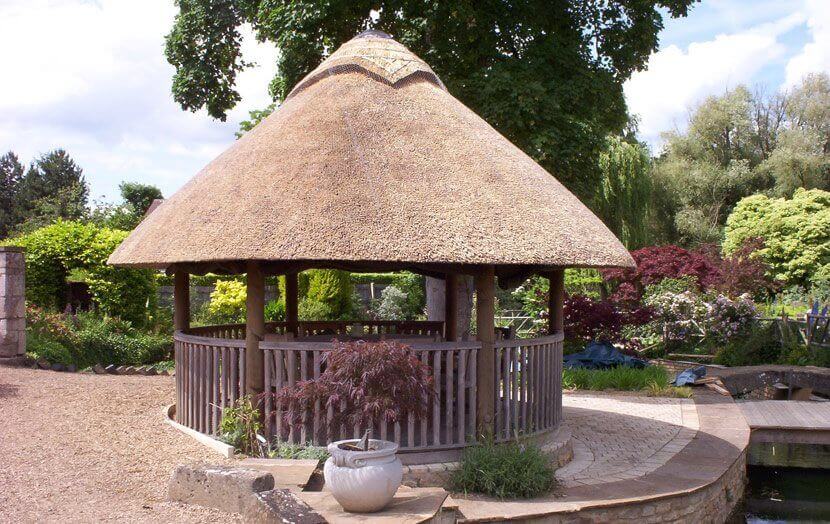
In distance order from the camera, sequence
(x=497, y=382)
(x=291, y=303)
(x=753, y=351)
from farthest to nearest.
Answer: (x=753, y=351), (x=291, y=303), (x=497, y=382)

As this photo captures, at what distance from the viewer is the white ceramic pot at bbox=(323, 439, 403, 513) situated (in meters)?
5.79

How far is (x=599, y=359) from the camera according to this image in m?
15.2

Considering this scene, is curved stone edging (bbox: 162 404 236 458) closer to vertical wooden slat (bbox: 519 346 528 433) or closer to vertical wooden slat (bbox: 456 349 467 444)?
vertical wooden slat (bbox: 456 349 467 444)

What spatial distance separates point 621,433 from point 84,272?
12.8 meters

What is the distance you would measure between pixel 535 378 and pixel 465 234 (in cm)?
231

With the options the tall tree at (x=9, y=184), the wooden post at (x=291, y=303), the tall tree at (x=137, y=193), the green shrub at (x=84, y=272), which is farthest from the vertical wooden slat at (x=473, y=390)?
the tall tree at (x=9, y=184)

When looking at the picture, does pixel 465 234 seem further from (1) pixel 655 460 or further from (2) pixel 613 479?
(1) pixel 655 460

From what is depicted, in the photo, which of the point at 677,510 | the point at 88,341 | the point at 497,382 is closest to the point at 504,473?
the point at 497,382

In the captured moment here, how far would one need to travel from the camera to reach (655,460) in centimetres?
867

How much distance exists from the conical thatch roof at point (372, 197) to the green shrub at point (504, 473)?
1.82 m

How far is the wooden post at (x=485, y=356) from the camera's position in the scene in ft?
26.4

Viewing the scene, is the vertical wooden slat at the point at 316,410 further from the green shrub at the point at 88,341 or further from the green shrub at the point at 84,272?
the green shrub at the point at 84,272

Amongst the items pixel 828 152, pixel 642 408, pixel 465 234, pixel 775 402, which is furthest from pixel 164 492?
pixel 828 152

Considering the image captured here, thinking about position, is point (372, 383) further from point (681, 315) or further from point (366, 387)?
point (681, 315)
